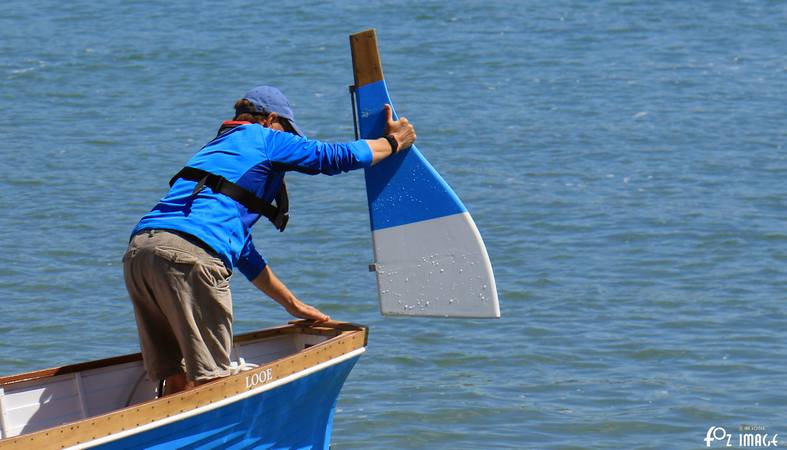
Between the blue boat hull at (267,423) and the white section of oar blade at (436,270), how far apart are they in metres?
0.47

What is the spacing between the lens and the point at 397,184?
281 inches

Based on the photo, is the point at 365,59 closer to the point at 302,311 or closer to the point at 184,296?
the point at 302,311

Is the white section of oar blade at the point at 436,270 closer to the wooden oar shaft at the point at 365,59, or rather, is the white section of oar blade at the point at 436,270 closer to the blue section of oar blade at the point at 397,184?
the blue section of oar blade at the point at 397,184

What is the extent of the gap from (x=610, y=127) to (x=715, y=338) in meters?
7.59

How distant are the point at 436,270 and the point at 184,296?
1.55 meters

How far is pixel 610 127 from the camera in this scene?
17859mm

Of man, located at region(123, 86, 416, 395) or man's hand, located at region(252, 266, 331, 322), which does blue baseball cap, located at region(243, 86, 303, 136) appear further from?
man's hand, located at region(252, 266, 331, 322)

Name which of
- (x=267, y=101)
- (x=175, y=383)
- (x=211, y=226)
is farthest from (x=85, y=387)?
(x=267, y=101)

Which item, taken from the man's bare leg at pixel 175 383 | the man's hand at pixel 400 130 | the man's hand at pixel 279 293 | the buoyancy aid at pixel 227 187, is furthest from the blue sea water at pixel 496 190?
the buoyancy aid at pixel 227 187

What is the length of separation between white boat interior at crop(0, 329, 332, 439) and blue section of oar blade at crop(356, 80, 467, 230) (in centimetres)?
70

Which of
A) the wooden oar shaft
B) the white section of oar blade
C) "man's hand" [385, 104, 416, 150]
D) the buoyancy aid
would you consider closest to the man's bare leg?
the buoyancy aid

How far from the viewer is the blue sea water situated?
31.4ft

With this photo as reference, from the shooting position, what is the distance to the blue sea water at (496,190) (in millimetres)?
9586

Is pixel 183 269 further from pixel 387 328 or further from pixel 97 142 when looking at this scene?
pixel 97 142
